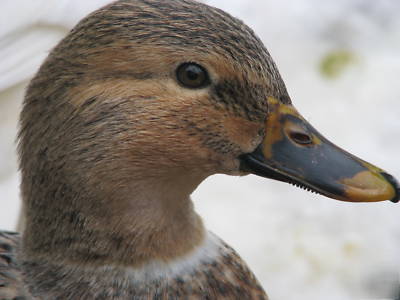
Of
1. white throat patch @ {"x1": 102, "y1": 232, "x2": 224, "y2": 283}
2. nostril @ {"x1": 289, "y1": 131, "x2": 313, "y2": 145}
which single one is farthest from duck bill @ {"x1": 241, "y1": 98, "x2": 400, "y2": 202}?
white throat patch @ {"x1": 102, "y1": 232, "x2": 224, "y2": 283}

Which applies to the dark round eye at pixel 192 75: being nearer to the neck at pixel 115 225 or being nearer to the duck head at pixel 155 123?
the duck head at pixel 155 123

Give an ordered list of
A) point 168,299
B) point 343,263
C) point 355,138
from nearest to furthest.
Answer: point 168,299 < point 343,263 < point 355,138

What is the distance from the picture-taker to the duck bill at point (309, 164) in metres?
1.06

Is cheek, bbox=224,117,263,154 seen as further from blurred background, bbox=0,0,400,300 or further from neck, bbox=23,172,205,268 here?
Answer: blurred background, bbox=0,0,400,300

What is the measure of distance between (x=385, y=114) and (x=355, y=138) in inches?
6.1

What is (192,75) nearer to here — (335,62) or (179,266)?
(179,266)

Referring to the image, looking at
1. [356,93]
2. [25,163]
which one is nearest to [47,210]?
[25,163]

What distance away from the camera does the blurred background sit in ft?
6.73

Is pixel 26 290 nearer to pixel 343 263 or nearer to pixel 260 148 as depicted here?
pixel 260 148

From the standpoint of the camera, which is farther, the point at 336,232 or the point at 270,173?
the point at 336,232

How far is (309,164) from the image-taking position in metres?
1.07

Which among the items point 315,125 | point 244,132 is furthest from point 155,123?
point 315,125

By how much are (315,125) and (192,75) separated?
1415mm

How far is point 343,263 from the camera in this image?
2.06 metres
